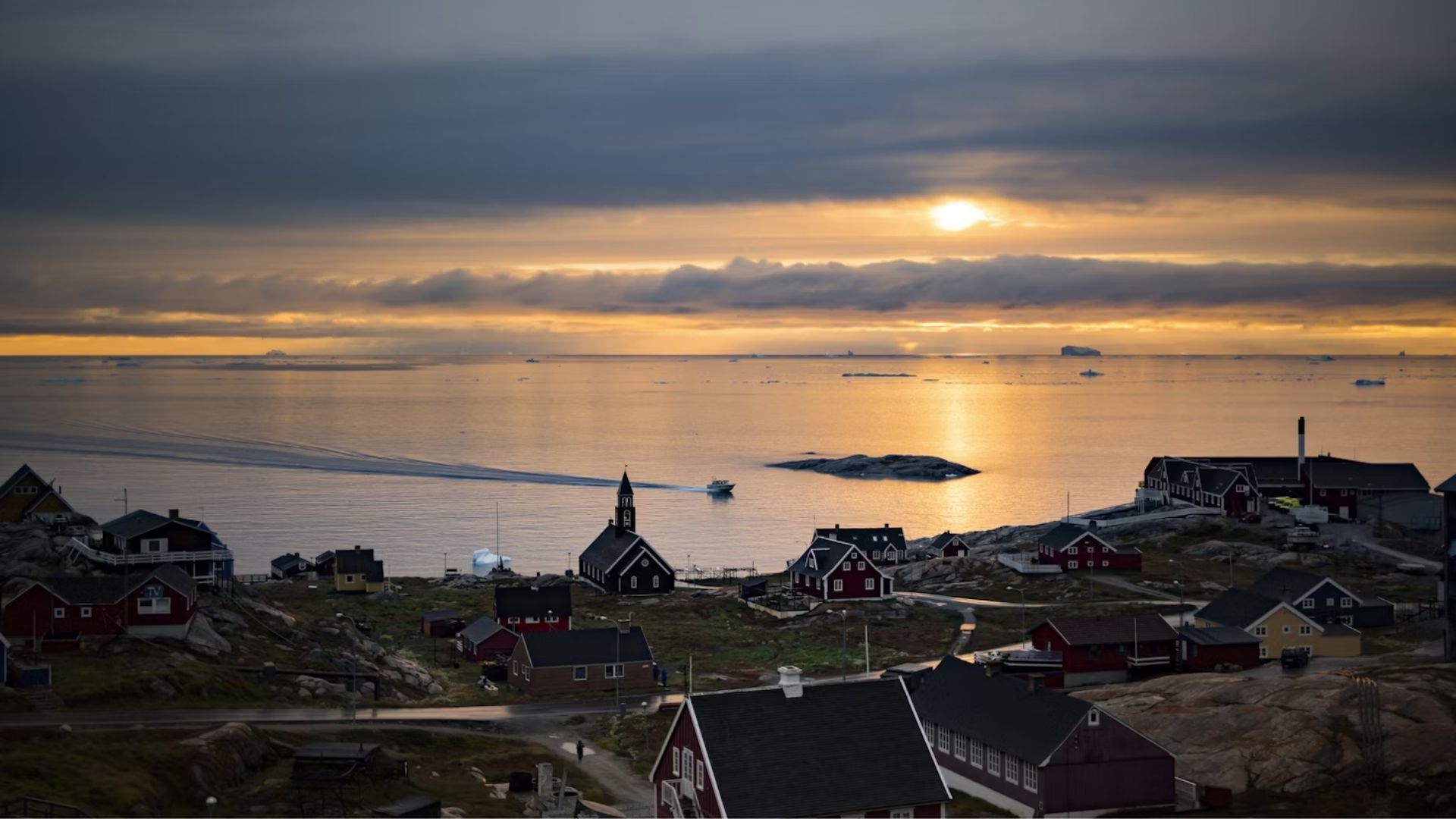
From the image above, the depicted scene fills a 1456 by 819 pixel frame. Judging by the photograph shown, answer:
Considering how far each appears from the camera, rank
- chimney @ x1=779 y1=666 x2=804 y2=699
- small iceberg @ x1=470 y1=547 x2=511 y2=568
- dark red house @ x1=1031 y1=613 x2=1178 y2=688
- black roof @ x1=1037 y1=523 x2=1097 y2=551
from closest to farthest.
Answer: chimney @ x1=779 y1=666 x2=804 y2=699
dark red house @ x1=1031 y1=613 x2=1178 y2=688
black roof @ x1=1037 y1=523 x2=1097 y2=551
small iceberg @ x1=470 y1=547 x2=511 y2=568

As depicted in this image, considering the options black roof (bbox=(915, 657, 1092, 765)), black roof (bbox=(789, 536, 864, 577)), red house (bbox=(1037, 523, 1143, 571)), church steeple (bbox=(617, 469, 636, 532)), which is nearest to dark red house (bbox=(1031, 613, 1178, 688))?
black roof (bbox=(915, 657, 1092, 765))

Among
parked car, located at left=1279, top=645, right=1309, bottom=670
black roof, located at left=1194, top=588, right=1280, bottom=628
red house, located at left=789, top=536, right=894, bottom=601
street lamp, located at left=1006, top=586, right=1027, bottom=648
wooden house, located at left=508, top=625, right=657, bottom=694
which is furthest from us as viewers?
red house, located at left=789, top=536, right=894, bottom=601

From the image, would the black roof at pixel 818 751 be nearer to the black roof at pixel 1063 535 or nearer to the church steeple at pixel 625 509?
the black roof at pixel 1063 535

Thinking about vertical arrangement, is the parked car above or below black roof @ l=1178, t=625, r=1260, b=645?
below

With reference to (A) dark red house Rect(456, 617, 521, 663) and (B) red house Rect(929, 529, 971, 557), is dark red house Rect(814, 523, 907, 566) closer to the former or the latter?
(B) red house Rect(929, 529, 971, 557)

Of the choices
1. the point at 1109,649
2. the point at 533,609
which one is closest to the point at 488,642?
the point at 533,609

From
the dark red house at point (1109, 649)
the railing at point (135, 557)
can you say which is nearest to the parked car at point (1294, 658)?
the dark red house at point (1109, 649)

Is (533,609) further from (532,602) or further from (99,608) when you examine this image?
(99,608)
